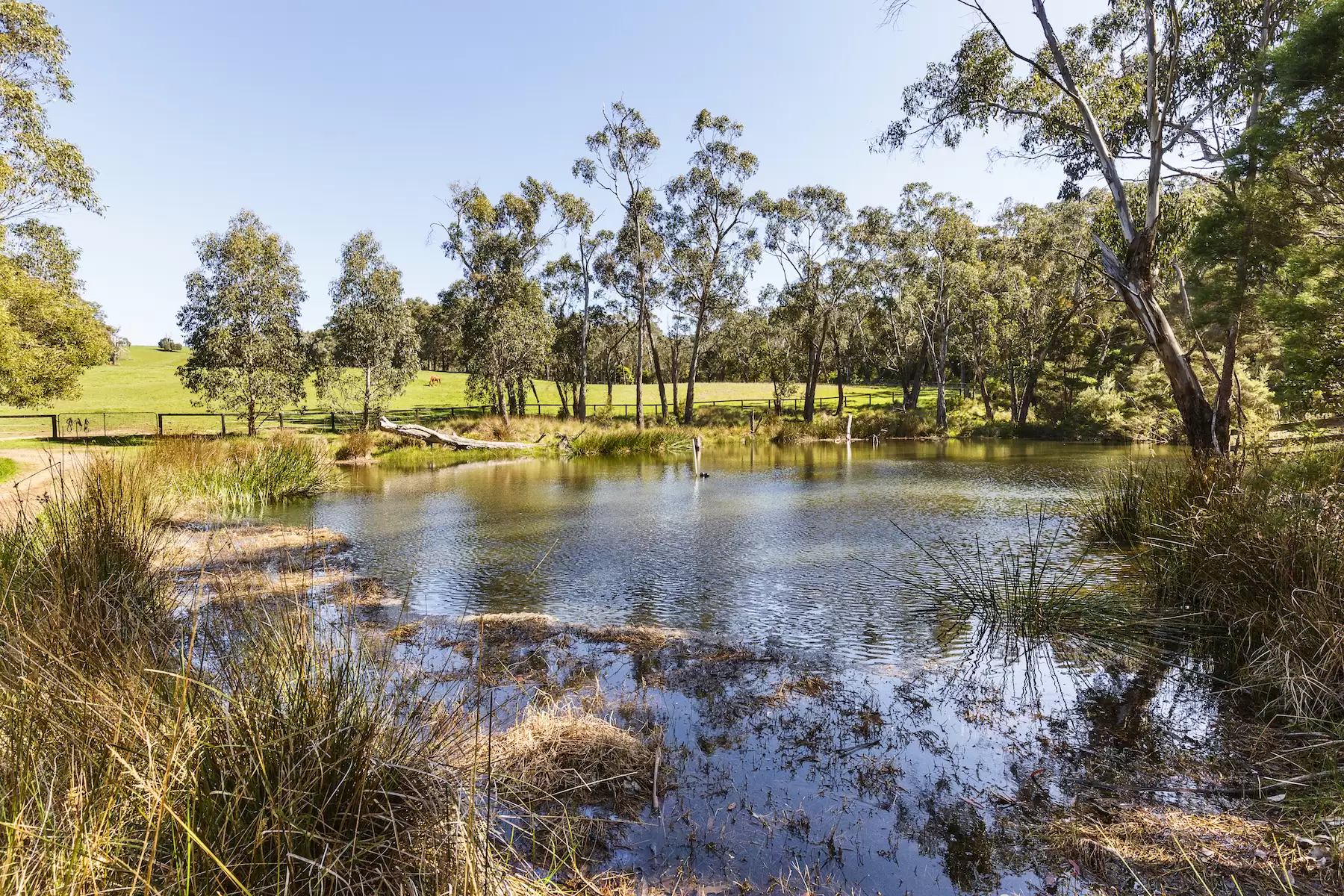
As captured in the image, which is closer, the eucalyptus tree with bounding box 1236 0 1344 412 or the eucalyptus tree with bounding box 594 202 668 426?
the eucalyptus tree with bounding box 1236 0 1344 412

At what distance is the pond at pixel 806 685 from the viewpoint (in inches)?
134

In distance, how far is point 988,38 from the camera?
14273 mm

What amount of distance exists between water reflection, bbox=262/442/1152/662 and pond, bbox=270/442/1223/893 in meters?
0.06

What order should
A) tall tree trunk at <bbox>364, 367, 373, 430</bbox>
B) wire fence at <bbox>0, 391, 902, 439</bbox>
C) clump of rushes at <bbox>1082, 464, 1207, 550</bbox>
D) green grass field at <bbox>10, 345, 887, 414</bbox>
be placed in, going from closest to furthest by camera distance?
clump of rushes at <bbox>1082, 464, 1207, 550</bbox>
wire fence at <bbox>0, 391, 902, 439</bbox>
tall tree trunk at <bbox>364, 367, 373, 430</bbox>
green grass field at <bbox>10, 345, 887, 414</bbox>

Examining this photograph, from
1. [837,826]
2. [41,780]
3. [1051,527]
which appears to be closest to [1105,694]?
[837,826]

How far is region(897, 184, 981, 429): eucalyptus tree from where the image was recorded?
3816 cm

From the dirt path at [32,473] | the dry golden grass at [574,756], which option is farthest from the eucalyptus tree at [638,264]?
the dry golden grass at [574,756]

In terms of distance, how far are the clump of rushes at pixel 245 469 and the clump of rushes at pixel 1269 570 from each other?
13830 millimetres

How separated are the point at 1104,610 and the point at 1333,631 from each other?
2.14 meters

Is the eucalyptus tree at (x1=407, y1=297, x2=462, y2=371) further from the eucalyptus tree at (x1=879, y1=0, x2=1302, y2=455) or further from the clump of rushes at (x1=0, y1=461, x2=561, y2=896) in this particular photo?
the clump of rushes at (x1=0, y1=461, x2=561, y2=896)

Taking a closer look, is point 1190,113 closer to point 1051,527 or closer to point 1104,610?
point 1051,527

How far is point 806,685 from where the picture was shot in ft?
17.9

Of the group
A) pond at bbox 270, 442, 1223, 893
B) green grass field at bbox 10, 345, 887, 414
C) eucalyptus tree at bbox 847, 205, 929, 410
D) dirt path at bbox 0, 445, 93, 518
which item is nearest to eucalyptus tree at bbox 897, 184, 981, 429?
eucalyptus tree at bbox 847, 205, 929, 410

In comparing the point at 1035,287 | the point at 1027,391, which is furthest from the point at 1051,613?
the point at 1035,287
